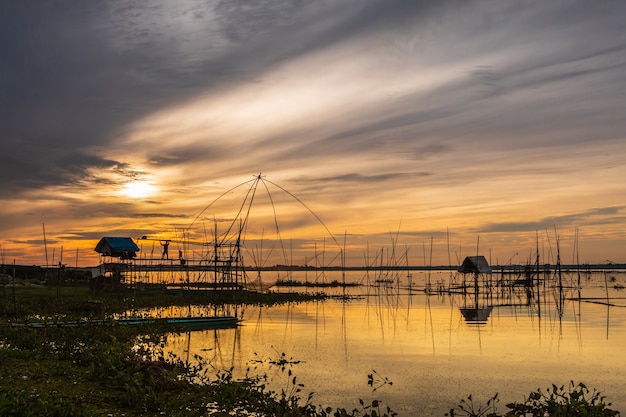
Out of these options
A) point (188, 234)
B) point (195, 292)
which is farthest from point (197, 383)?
point (188, 234)

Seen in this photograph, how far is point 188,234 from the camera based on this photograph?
47219 millimetres

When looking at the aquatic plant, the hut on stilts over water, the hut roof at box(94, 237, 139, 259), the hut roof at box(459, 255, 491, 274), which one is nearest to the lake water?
the hut on stilts over water

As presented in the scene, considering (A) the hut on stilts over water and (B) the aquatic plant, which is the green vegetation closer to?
(B) the aquatic plant

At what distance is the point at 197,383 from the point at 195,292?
27.6 m

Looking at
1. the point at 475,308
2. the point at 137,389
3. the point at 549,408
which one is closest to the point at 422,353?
the point at 549,408

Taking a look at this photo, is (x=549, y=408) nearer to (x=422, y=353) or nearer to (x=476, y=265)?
(x=422, y=353)

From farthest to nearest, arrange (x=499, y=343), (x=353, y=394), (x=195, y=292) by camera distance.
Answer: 1. (x=195, y=292)
2. (x=499, y=343)
3. (x=353, y=394)

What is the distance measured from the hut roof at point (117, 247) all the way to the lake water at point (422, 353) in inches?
532

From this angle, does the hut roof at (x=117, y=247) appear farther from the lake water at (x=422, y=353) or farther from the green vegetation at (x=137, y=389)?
the green vegetation at (x=137, y=389)

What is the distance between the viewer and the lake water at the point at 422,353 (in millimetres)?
13156

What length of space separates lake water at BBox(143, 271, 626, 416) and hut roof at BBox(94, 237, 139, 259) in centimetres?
1351

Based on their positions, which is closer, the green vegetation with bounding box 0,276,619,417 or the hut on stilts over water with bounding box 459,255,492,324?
the green vegetation with bounding box 0,276,619,417

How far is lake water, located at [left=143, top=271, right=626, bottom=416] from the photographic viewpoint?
13.2 metres

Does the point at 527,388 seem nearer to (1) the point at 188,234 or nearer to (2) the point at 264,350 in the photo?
(2) the point at 264,350
